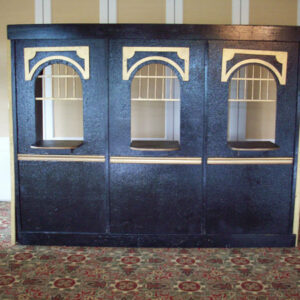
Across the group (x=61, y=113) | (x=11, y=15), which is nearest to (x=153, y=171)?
(x=61, y=113)

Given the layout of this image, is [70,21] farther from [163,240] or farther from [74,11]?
[163,240]

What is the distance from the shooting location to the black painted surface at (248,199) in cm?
461

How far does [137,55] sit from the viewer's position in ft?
14.6

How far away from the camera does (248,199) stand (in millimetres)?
4641

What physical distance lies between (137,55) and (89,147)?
3.72ft

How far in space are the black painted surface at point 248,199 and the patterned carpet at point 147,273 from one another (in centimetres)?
27

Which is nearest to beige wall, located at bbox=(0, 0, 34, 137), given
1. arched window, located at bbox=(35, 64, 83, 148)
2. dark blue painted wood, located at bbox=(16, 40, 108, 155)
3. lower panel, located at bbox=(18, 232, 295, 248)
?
arched window, located at bbox=(35, 64, 83, 148)

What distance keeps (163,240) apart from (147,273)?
0.70 m

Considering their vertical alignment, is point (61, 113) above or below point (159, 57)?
below

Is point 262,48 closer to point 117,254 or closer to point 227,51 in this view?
point 227,51

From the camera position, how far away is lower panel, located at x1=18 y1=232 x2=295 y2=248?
467cm

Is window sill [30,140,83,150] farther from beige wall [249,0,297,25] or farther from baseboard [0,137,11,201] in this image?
beige wall [249,0,297,25]

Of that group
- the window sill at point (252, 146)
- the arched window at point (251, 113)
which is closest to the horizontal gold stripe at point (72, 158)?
the window sill at point (252, 146)

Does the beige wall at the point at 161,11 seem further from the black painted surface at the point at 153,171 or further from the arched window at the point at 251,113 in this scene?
the black painted surface at the point at 153,171
